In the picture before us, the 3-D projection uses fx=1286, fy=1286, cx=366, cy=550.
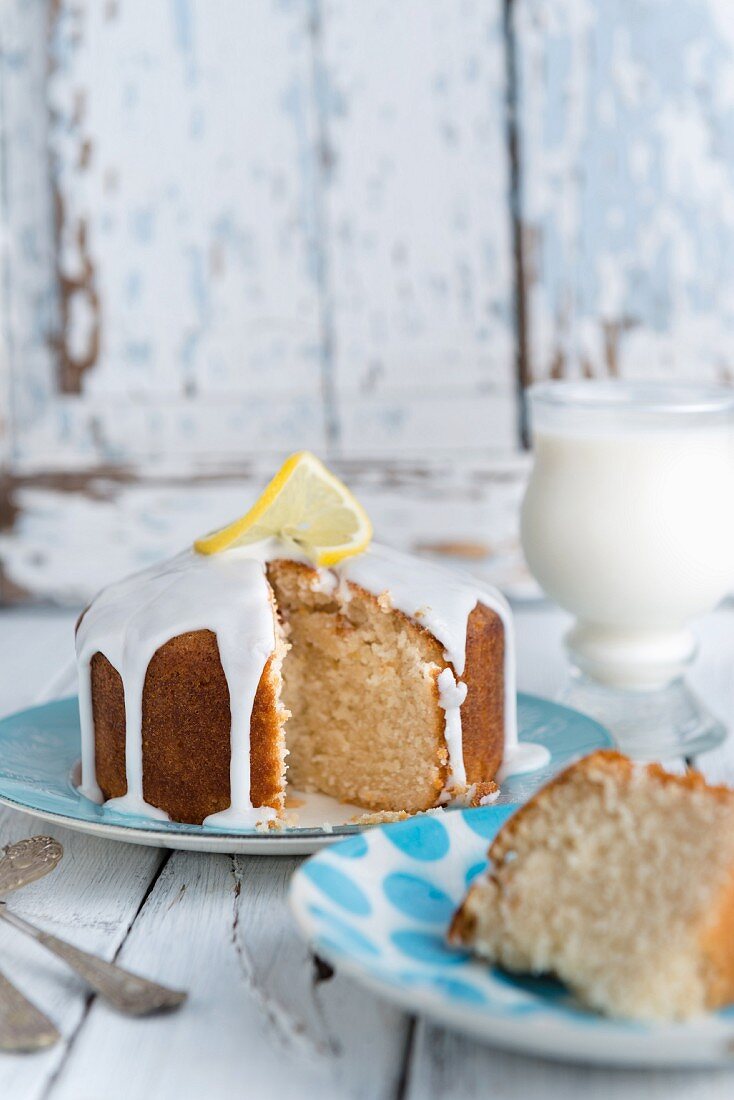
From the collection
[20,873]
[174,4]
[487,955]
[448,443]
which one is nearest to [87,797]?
[20,873]

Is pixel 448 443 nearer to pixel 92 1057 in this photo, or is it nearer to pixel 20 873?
pixel 20 873

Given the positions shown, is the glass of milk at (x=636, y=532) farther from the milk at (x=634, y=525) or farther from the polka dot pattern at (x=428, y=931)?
the polka dot pattern at (x=428, y=931)

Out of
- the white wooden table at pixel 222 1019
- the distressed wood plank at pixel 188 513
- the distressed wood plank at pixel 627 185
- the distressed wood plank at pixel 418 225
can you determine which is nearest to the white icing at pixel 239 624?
the white wooden table at pixel 222 1019

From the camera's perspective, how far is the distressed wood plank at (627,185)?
112 inches

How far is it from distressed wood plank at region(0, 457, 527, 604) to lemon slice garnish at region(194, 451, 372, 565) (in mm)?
1102

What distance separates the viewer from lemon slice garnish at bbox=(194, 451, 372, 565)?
5.77 ft

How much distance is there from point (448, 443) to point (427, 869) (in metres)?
1.84

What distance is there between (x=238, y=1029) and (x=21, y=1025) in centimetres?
19

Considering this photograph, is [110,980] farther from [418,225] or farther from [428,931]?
[418,225]

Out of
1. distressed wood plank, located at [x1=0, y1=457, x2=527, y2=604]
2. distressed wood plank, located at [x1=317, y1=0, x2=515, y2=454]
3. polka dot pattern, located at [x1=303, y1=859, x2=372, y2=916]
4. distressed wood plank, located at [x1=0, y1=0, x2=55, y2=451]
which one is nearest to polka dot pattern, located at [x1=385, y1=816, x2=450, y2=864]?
polka dot pattern, located at [x1=303, y1=859, x2=372, y2=916]

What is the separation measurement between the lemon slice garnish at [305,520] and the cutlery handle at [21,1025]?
0.72 meters

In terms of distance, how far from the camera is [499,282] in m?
2.97

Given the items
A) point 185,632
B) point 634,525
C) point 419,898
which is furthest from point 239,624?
point 634,525

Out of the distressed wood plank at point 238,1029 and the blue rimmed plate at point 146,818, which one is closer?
the distressed wood plank at point 238,1029
